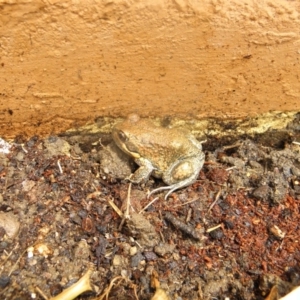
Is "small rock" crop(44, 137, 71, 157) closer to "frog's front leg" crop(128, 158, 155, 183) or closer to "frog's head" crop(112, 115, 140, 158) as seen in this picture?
"frog's head" crop(112, 115, 140, 158)

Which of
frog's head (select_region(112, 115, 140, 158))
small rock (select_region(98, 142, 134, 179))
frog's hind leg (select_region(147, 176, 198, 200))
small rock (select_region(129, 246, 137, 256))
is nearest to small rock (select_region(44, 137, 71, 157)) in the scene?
small rock (select_region(98, 142, 134, 179))

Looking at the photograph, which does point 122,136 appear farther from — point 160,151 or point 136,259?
point 136,259

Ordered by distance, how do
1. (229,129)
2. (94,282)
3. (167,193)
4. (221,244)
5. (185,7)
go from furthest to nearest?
(229,129)
(167,193)
(221,244)
(94,282)
(185,7)

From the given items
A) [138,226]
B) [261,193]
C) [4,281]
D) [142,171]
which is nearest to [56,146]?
[142,171]

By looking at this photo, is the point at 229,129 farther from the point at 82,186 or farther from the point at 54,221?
the point at 54,221

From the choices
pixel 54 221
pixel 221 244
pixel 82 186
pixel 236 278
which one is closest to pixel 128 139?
pixel 82 186

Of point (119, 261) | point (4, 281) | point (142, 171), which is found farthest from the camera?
point (142, 171)
